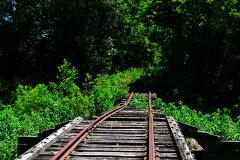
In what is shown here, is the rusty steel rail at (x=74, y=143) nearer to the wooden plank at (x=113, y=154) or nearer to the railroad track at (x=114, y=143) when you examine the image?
the railroad track at (x=114, y=143)

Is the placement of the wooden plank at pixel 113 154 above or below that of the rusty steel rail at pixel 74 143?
below

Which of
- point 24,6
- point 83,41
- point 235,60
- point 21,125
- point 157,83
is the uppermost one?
point 24,6

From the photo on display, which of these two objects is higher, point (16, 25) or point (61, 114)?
point (16, 25)

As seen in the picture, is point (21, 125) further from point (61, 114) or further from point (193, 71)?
point (193, 71)

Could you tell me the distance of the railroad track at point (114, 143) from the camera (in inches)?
163

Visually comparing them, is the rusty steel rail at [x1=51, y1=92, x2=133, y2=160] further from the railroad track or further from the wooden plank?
the wooden plank

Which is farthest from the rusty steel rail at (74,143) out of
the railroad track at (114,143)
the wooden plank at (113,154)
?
the wooden plank at (113,154)

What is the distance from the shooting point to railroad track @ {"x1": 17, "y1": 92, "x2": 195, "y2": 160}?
13.6ft

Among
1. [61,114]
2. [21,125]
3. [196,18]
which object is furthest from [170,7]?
[21,125]

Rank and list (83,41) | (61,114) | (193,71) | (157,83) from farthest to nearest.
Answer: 1. (83,41)
2. (157,83)
3. (193,71)
4. (61,114)

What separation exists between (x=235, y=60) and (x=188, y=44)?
4383 millimetres

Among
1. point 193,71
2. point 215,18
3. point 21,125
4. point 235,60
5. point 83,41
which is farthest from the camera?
point 83,41

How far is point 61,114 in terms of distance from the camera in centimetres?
898

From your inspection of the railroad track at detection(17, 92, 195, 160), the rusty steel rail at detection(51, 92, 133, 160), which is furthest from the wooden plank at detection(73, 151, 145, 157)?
the rusty steel rail at detection(51, 92, 133, 160)
